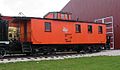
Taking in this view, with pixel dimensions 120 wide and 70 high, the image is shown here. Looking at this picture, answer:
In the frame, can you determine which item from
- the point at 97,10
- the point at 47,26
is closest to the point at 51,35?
the point at 47,26

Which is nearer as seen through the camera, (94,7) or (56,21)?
(56,21)

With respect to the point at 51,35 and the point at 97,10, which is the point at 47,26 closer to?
the point at 51,35

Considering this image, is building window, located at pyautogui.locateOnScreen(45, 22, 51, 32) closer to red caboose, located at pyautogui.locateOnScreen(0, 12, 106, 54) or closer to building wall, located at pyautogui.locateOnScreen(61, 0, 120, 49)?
red caboose, located at pyautogui.locateOnScreen(0, 12, 106, 54)

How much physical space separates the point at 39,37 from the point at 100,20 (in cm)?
1543

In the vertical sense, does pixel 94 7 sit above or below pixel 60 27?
above

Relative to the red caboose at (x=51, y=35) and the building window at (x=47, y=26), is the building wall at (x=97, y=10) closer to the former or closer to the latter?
the red caboose at (x=51, y=35)

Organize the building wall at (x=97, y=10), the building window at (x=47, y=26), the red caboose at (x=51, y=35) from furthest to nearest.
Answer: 1. the building wall at (x=97, y=10)
2. the building window at (x=47, y=26)
3. the red caboose at (x=51, y=35)

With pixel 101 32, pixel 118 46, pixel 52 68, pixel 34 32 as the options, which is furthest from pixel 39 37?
pixel 118 46

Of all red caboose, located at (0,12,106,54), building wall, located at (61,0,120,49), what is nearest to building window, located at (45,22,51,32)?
red caboose, located at (0,12,106,54)

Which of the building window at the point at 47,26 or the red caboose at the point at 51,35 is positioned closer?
the red caboose at the point at 51,35

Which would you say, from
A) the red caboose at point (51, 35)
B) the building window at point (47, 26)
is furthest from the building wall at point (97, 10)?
the building window at point (47, 26)

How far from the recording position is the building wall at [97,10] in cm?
3538

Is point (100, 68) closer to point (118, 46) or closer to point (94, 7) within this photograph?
point (118, 46)

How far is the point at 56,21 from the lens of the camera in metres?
25.6
